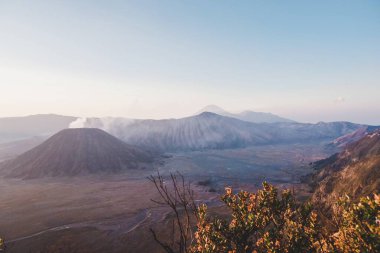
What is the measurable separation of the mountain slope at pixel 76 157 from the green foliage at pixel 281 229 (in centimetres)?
10673

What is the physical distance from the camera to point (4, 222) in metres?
51.3

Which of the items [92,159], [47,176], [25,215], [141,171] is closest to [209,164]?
[141,171]

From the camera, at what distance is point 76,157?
403 feet

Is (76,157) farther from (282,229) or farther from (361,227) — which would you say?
(361,227)

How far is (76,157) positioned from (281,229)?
120 meters

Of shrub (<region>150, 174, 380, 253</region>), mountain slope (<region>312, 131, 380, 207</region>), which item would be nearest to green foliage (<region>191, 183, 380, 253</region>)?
shrub (<region>150, 174, 380, 253</region>)

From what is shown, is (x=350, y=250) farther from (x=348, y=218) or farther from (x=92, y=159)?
(x=92, y=159)

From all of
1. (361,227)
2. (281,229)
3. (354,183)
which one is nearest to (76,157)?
(354,183)

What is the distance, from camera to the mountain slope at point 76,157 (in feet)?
368

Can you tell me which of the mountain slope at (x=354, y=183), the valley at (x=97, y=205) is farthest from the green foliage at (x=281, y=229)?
the mountain slope at (x=354, y=183)

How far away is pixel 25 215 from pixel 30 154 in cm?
7916

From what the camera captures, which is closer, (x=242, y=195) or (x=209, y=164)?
(x=242, y=195)

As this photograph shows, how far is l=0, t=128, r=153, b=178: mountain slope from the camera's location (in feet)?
368

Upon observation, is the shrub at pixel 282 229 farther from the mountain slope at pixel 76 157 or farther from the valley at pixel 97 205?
A: the mountain slope at pixel 76 157
